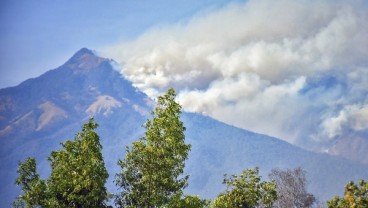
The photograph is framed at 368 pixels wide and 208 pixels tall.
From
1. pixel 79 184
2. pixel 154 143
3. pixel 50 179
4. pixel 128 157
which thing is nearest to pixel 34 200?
pixel 50 179

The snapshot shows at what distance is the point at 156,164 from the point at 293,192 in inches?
3656

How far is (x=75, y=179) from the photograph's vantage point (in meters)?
30.8

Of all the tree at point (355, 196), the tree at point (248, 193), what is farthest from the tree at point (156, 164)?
the tree at point (355, 196)

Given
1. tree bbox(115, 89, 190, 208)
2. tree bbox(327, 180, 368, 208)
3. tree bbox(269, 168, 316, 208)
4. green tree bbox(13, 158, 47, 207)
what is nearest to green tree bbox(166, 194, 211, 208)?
tree bbox(115, 89, 190, 208)

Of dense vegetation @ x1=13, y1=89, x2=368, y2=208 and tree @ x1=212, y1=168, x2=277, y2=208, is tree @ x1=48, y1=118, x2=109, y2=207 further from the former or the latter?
tree @ x1=212, y1=168, x2=277, y2=208

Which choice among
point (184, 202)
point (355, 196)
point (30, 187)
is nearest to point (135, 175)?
point (184, 202)

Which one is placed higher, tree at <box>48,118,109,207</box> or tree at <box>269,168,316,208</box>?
tree at <box>269,168,316,208</box>

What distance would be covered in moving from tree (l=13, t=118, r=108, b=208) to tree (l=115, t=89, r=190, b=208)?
6.77 ft

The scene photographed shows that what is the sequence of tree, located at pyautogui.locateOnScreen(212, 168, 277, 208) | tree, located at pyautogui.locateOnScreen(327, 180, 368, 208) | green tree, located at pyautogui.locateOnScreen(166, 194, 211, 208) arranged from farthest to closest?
tree, located at pyautogui.locateOnScreen(212, 168, 277, 208) → tree, located at pyautogui.locateOnScreen(327, 180, 368, 208) → green tree, located at pyautogui.locateOnScreen(166, 194, 211, 208)

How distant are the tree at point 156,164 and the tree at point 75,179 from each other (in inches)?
81.2

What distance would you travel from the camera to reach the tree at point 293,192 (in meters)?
115

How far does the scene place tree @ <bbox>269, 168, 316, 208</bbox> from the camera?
114812 millimetres

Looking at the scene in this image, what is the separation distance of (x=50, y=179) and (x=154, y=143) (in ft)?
27.2

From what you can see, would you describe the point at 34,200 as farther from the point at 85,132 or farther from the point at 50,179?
the point at 85,132
